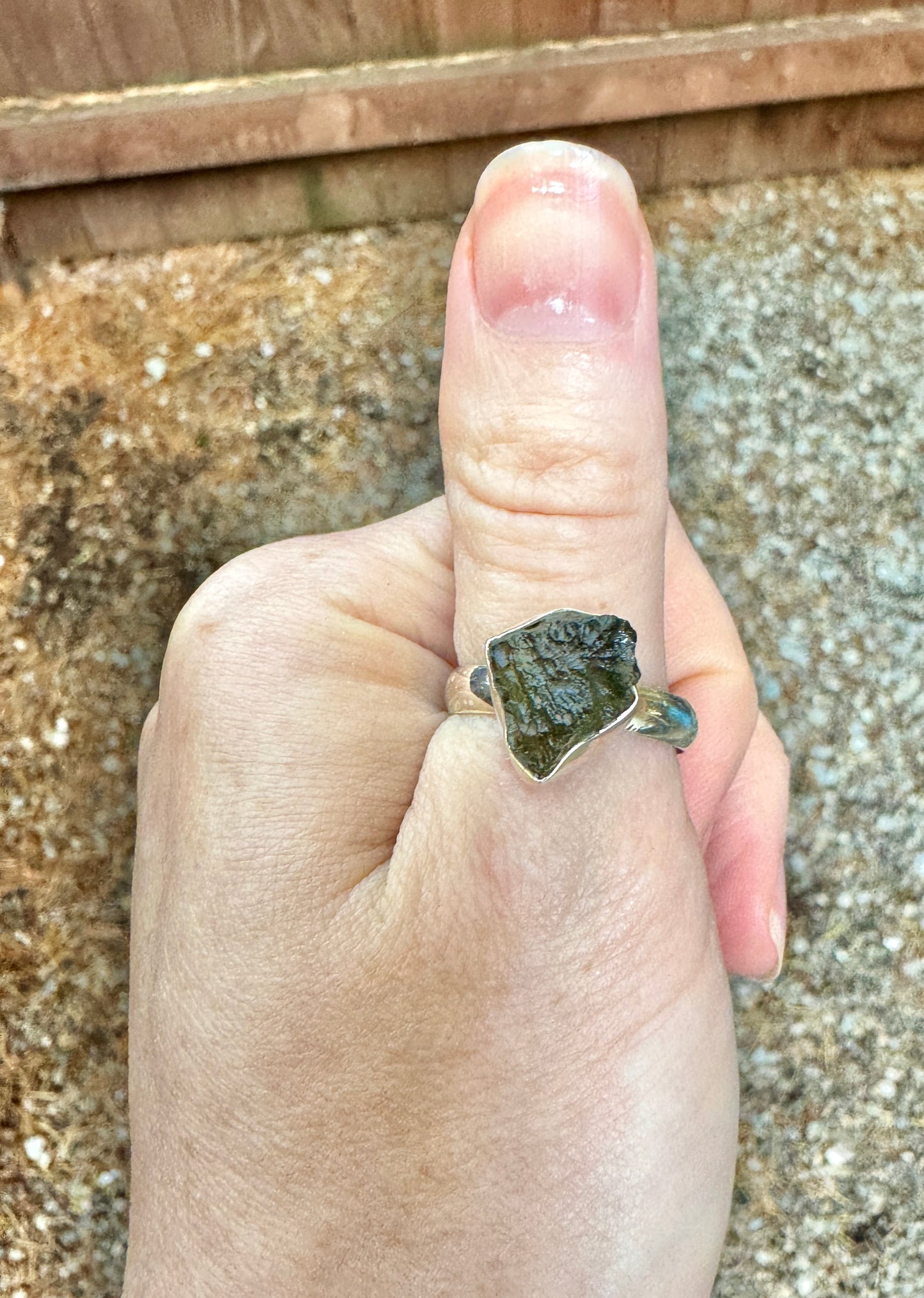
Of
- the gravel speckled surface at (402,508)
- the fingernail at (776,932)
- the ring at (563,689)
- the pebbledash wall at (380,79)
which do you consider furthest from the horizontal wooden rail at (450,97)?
the fingernail at (776,932)

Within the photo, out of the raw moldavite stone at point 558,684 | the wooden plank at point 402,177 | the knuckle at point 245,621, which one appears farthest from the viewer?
the wooden plank at point 402,177

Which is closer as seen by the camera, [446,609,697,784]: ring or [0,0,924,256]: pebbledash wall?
[446,609,697,784]: ring

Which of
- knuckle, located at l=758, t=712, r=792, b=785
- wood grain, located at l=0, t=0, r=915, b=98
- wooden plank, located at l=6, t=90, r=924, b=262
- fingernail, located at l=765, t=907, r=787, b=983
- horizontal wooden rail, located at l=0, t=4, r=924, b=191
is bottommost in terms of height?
fingernail, located at l=765, t=907, r=787, b=983

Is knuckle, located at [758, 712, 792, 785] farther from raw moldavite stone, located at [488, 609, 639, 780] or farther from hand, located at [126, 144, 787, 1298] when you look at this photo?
raw moldavite stone, located at [488, 609, 639, 780]

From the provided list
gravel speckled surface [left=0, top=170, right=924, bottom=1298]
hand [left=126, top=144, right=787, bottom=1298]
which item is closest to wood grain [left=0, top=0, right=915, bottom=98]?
gravel speckled surface [left=0, top=170, right=924, bottom=1298]

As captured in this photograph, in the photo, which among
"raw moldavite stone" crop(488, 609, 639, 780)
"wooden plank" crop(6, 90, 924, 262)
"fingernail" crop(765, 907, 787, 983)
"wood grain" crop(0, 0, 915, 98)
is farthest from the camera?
"wooden plank" crop(6, 90, 924, 262)

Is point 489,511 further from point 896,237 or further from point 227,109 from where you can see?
point 896,237

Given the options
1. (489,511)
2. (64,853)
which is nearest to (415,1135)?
(489,511)

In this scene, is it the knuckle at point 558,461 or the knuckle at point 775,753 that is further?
the knuckle at point 775,753

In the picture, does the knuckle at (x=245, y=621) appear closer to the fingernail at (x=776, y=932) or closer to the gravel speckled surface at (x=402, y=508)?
the gravel speckled surface at (x=402, y=508)
